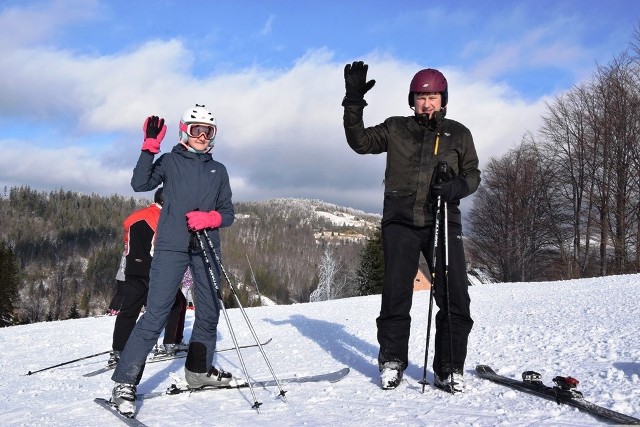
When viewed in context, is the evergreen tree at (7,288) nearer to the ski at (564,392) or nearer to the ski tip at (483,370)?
the ski tip at (483,370)

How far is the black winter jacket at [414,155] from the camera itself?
409 cm

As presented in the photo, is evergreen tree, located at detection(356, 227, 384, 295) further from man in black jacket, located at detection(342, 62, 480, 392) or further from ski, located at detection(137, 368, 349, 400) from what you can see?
man in black jacket, located at detection(342, 62, 480, 392)

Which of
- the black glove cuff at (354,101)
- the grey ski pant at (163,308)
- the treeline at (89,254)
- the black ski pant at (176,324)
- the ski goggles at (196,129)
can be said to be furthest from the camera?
the treeline at (89,254)

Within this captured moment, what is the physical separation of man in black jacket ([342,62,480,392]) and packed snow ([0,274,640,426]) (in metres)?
0.35

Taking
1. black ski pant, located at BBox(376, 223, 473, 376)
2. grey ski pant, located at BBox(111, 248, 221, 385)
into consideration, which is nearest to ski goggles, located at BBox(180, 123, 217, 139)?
grey ski pant, located at BBox(111, 248, 221, 385)

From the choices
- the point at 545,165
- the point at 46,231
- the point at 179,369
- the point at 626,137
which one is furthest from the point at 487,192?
the point at 46,231

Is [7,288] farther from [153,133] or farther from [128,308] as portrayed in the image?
[153,133]

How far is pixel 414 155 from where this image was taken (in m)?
4.15

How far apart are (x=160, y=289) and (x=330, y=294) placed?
2463 inches

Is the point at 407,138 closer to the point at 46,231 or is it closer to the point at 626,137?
the point at 626,137

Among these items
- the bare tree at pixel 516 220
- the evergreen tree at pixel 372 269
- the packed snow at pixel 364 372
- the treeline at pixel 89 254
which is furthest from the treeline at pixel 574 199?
the treeline at pixel 89 254

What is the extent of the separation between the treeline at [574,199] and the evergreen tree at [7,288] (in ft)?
109

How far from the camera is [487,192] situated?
34.6 meters

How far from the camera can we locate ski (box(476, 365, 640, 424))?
2.81 metres
